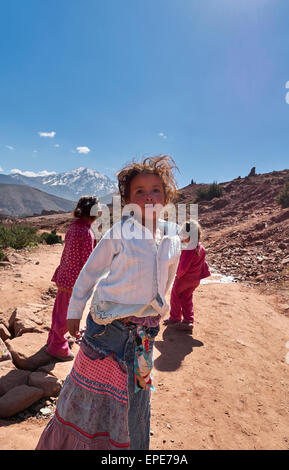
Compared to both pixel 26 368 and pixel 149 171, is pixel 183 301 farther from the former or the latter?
pixel 149 171

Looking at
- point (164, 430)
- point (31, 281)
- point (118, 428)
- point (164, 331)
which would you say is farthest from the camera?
point (31, 281)

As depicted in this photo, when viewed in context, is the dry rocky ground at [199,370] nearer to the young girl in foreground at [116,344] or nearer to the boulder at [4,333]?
the boulder at [4,333]

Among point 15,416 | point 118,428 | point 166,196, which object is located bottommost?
point 15,416

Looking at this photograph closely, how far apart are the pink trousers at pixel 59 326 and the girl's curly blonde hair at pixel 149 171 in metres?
1.45

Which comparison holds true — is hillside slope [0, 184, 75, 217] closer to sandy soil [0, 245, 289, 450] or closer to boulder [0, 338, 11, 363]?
sandy soil [0, 245, 289, 450]

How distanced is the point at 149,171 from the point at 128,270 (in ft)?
1.97

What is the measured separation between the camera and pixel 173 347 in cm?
343

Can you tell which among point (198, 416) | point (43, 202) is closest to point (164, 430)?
point (198, 416)

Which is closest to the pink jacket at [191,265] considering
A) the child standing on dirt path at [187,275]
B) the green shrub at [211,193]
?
the child standing on dirt path at [187,275]

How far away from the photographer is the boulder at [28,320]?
10.8ft

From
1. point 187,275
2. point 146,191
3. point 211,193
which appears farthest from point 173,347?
point 211,193
